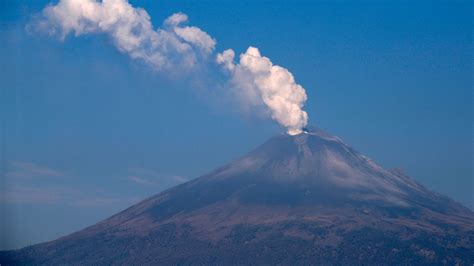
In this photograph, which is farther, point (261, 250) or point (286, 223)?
point (286, 223)

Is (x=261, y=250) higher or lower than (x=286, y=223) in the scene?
lower

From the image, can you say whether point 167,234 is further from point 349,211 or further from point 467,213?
point 467,213

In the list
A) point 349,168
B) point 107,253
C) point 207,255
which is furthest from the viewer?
point 349,168

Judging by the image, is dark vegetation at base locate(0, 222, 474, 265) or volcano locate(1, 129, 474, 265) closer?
dark vegetation at base locate(0, 222, 474, 265)

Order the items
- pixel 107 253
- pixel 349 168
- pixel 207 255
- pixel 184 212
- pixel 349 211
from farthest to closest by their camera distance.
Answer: pixel 349 168
pixel 184 212
pixel 349 211
pixel 107 253
pixel 207 255

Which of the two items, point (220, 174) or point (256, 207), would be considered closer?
point (256, 207)

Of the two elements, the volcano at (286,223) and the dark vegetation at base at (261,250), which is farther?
the volcano at (286,223)

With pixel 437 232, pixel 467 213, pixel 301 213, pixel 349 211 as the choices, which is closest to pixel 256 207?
pixel 301 213

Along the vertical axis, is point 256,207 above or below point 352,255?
above
